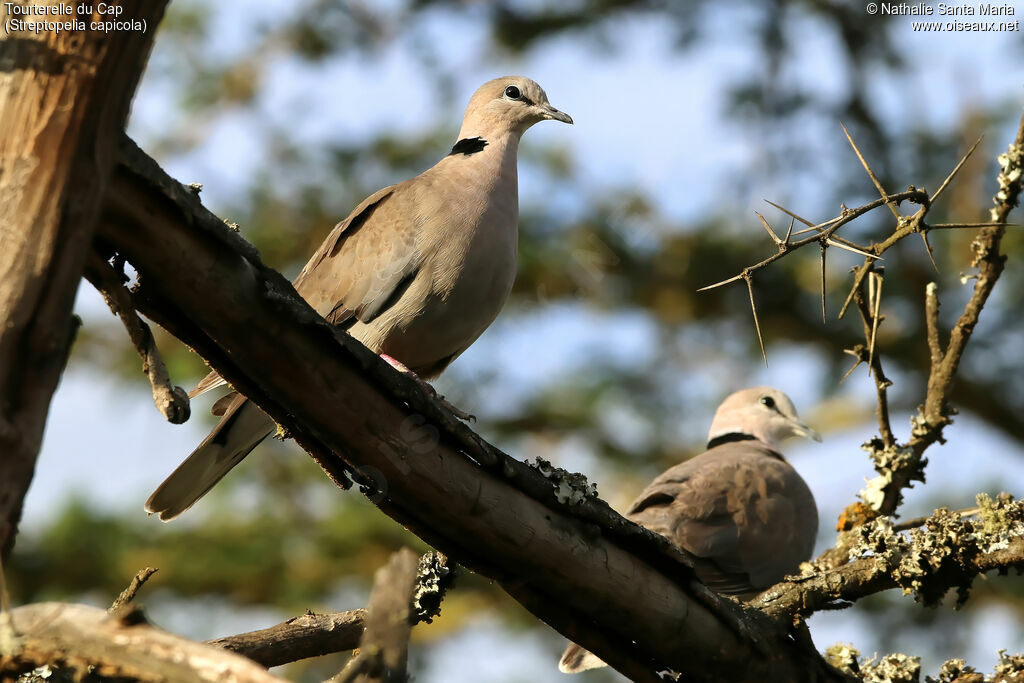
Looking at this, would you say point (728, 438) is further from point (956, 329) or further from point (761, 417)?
point (956, 329)

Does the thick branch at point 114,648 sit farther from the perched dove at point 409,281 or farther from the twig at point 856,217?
the perched dove at point 409,281

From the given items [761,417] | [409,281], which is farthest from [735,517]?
[409,281]

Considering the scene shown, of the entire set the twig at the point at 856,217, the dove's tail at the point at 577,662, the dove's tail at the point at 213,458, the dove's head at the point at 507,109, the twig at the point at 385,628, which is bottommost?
the twig at the point at 385,628

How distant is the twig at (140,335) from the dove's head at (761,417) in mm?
3989

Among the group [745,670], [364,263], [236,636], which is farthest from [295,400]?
[364,263]

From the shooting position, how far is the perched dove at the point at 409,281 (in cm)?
299

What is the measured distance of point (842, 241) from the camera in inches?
94.7

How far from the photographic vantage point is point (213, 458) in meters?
2.97

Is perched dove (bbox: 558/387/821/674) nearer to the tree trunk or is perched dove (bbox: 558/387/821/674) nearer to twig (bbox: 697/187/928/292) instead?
twig (bbox: 697/187/928/292)

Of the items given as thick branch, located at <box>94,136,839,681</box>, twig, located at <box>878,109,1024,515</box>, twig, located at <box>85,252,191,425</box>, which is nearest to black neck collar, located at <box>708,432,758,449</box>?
twig, located at <box>878,109,1024,515</box>

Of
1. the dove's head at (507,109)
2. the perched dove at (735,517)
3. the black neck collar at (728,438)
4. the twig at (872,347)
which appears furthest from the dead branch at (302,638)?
the black neck collar at (728,438)

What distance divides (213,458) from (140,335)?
132 cm

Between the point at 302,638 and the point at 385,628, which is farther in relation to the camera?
the point at 302,638

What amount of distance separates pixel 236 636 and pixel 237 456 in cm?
72
